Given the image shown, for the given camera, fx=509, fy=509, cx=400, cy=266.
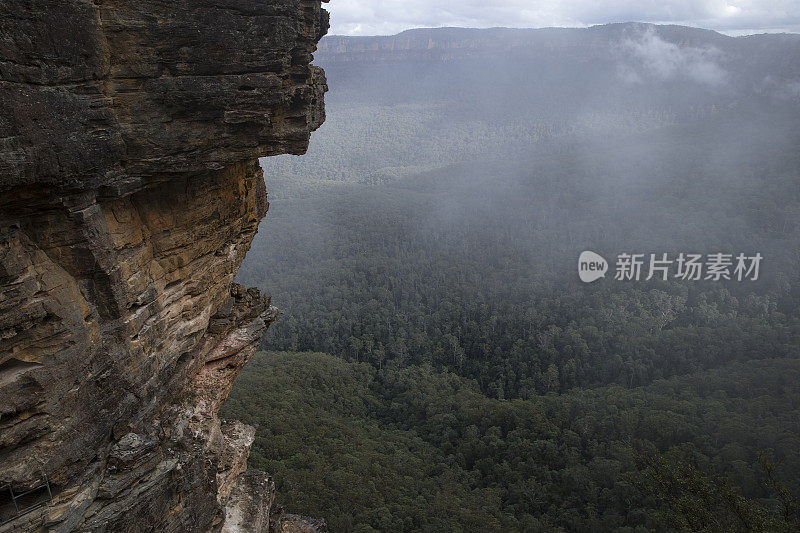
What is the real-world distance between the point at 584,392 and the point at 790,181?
97.4 meters

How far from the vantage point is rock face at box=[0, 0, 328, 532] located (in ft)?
28.6

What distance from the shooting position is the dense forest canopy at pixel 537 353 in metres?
40.4

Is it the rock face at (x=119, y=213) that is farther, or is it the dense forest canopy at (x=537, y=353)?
the dense forest canopy at (x=537, y=353)

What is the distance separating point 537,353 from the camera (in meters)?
74.4

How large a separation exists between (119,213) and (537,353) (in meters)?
70.1

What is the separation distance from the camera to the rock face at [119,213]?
8727 mm

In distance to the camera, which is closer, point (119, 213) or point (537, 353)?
point (119, 213)

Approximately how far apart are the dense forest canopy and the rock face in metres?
22.4

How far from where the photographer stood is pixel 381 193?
167125 millimetres

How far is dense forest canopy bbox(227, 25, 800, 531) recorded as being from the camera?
4044 cm

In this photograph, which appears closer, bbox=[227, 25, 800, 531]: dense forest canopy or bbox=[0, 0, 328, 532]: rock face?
bbox=[0, 0, 328, 532]: rock face

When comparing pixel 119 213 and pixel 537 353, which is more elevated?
pixel 119 213

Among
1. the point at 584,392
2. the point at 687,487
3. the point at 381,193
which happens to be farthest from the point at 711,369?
the point at 381,193

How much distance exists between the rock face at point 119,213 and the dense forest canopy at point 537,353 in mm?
22379
